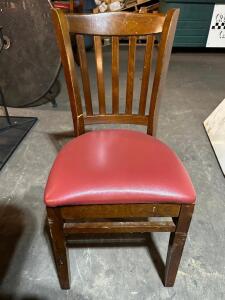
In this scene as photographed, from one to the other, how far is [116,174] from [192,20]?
405 cm

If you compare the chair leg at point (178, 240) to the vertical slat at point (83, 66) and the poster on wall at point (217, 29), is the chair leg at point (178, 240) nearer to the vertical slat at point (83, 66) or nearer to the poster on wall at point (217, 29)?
the vertical slat at point (83, 66)

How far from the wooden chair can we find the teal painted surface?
3.49 meters

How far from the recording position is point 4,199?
4.55 ft

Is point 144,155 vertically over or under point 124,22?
under

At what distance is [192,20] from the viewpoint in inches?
154

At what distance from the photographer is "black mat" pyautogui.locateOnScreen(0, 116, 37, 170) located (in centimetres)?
175

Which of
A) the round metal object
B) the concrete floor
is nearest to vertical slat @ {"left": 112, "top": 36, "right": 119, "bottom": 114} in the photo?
the concrete floor

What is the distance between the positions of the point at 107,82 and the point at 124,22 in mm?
2080

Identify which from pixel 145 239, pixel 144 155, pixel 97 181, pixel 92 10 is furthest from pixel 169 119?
pixel 92 10

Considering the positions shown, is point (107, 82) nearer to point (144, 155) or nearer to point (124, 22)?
point (124, 22)

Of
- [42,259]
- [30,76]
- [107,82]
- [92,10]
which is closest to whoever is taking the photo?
[42,259]

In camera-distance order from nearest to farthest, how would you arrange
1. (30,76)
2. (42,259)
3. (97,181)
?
(97,181) < (42,259) < (30,76)

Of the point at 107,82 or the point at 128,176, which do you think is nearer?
the point at 128,176

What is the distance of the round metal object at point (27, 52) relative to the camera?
1.91 metres
